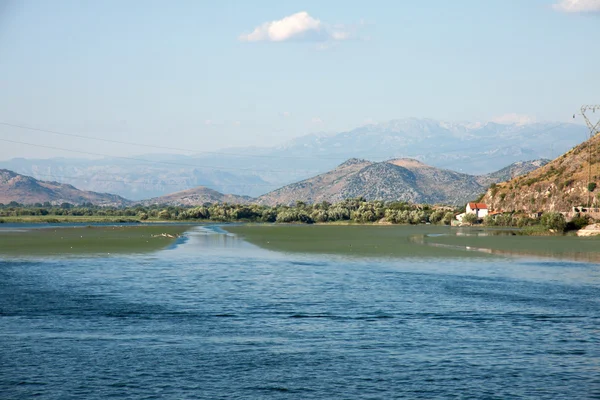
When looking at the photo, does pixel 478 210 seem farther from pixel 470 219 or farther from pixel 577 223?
pixel 577 223

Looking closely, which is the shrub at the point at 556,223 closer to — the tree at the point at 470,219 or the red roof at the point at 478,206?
the tree at the point at 470,219

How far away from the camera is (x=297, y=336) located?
30.5 m

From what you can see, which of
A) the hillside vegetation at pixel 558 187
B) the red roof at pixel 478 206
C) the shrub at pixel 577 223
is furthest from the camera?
the red roof at pixel 478 206

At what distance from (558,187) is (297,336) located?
148036 millimetres

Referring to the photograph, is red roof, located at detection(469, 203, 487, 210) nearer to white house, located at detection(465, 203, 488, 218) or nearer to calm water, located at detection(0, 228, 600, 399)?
white house, located at detection(465, 203, 488, 218)

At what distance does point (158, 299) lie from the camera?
4081 cm

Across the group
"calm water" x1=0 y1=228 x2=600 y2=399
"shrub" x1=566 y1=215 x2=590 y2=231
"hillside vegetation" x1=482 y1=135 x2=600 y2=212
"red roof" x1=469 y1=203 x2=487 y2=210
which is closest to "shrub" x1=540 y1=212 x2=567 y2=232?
"shrub" x1=566 y1=215 x2=590 y2=231

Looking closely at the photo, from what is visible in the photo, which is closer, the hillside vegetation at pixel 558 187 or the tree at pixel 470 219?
the hillside vegetation at pixel 558 187

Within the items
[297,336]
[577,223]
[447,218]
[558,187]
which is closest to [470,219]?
[447,218]

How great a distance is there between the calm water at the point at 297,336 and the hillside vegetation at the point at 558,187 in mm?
109699

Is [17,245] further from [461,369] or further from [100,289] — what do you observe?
[461,369]

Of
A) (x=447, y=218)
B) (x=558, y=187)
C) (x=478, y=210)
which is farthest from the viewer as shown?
(x=447, y=218)

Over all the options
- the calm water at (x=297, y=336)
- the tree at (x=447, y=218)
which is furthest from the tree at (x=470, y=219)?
the calm water at (x=297, y=336)

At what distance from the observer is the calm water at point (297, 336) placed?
2327 cm
